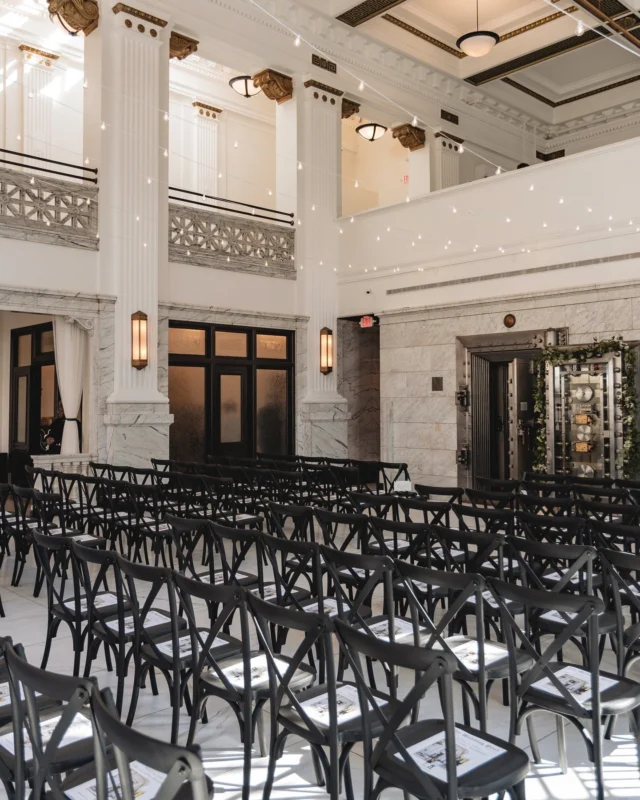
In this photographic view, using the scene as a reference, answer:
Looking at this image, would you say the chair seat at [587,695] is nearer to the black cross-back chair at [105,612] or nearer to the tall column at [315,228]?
the black cross-back chair at [105,612]

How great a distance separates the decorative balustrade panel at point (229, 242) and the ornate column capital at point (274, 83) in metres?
2.13

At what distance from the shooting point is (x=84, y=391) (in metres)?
9.70

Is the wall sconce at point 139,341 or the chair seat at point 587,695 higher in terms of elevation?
the wall sconce at point 139,341

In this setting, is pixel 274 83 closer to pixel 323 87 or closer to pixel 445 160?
pixel 323 87

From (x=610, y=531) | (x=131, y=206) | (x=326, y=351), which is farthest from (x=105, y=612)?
(x=326, y=351)

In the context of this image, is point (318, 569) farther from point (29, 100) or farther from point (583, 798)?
point (29, 100)

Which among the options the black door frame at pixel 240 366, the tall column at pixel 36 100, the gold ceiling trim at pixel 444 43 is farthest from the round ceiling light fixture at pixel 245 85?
the black door frame at pixel 240 366

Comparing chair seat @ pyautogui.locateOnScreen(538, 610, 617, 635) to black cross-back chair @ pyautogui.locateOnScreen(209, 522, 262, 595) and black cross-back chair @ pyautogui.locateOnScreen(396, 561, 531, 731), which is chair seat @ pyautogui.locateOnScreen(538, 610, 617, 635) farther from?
black cross-back chair @ pyautogui.locateOnScreen(209, 522, 262, 595)

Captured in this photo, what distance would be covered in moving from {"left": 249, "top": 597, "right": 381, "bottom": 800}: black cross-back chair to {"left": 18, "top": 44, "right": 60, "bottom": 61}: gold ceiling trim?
11.8 meters

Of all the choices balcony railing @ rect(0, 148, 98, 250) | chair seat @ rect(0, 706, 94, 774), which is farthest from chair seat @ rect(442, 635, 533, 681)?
balcony railing @ rect(0, 148, 98, 250)

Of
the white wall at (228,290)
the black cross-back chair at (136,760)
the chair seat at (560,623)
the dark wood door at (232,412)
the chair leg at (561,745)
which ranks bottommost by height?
the chair leg at (561,745)

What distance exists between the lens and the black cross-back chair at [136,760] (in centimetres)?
145

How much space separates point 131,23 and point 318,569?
29.3 feet

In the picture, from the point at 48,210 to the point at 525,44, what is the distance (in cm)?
859
